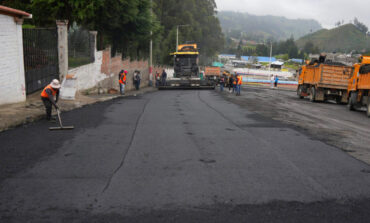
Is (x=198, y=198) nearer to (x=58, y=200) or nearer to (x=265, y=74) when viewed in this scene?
(x=58, y=200)

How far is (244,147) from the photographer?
7.77m

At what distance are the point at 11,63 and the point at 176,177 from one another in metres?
10.1

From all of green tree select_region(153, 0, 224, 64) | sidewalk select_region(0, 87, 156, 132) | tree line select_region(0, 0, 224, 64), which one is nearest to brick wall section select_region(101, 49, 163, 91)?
tree line select_region(0, 0, 224, 64)

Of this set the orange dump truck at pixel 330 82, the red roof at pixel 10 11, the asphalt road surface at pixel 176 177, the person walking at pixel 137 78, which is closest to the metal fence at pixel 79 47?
the red roof at pixel 10 11

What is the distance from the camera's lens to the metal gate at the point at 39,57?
1464cm

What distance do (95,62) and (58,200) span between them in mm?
18011

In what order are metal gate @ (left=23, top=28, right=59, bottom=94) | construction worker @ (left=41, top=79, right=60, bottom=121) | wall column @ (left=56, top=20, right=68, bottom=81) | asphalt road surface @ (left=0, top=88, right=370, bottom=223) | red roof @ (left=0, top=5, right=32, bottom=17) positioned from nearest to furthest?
asphalt road surface @ (left=0, top=88, right=370, bottom=223)
construction worker @ (left=41, top=79, right=60, bottom=121)
red roof @ (left=0, top=5, right=32, bottom=17)
metal gate @ (left=23, top=28, right=59, bottom=94)
wall column @ (left=56, top=20, right=68, bottom=81)

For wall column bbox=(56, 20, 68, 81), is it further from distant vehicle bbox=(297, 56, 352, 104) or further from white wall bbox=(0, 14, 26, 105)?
distant vehicle bbox=(297, 56, 352, 104)

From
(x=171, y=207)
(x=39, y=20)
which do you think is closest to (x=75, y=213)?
(x=171, y=207)

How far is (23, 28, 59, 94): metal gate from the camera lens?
14641 millimetres

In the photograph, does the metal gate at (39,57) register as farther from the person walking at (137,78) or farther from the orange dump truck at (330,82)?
the orange dump truck at (330,82)

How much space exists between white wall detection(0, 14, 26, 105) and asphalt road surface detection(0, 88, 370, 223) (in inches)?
157

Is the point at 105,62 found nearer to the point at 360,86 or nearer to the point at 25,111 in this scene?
the point at 25,111

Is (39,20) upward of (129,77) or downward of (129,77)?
upward
